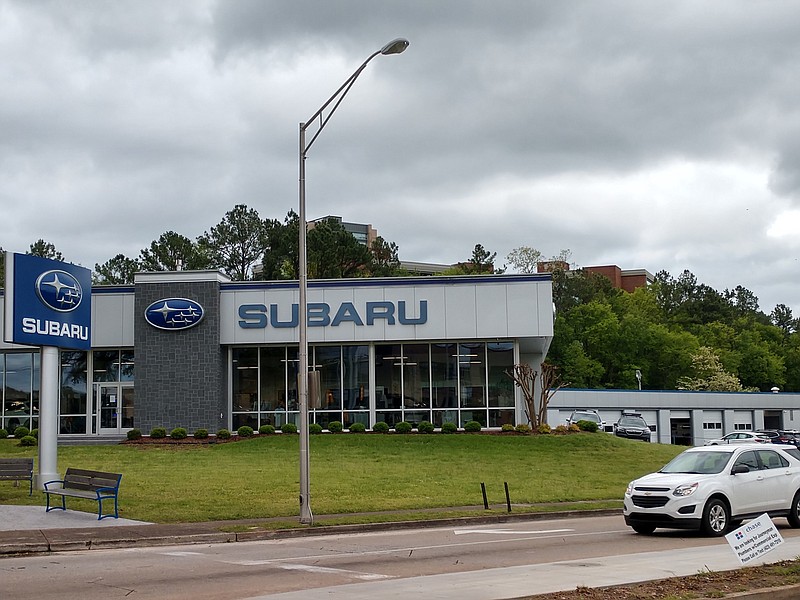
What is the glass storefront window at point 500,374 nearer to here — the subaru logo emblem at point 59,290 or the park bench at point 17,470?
the subaru logo emblem at point 59,290

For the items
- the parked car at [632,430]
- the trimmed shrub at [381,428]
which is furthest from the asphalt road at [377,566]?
the parked car at [632,430]

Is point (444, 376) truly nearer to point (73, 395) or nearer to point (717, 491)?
point (73, 395)

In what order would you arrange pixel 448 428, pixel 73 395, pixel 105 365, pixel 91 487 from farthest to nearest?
1. pixel 73 395
2. pixel 105 365
3. pixel 448 428
4. pixel 91 487

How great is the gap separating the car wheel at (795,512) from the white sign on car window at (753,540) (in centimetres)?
896

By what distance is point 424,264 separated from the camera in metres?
159

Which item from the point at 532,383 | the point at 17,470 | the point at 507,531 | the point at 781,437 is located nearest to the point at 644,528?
the point at 507,531

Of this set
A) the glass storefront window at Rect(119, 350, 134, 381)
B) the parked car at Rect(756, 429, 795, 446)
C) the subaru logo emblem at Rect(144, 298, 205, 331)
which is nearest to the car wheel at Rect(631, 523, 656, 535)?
the subaru logo emblem at Rect(144, 298, 205, 331)

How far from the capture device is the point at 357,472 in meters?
31.7

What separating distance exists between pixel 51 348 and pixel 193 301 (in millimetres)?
20826

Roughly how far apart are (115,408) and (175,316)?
5.80 meters

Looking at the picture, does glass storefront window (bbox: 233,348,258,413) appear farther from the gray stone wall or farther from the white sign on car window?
the white sign on car window

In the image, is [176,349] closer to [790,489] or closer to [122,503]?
[122,503]

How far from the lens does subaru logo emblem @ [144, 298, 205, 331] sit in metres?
45.5

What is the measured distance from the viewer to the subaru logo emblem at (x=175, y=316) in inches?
1791
